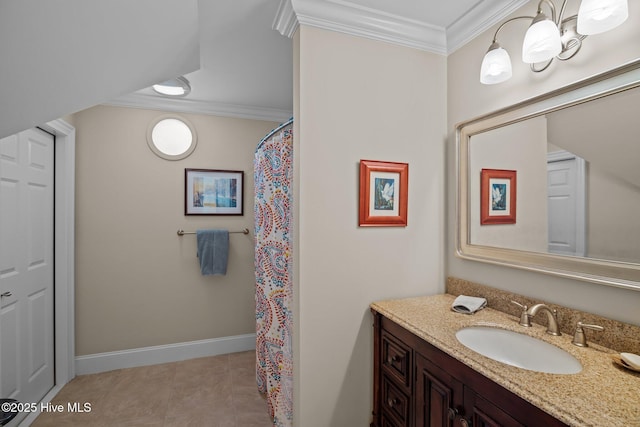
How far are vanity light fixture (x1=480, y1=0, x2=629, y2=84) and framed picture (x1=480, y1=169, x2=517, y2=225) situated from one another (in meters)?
0.48

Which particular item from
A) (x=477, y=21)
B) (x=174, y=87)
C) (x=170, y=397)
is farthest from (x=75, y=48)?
(x=170, y=397)

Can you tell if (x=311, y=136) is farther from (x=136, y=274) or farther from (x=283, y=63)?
(x=136, y=274)

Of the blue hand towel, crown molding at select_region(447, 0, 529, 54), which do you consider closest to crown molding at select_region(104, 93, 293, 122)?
the blue hand towel

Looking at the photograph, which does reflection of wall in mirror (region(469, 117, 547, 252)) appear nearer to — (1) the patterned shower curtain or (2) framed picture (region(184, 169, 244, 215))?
(1) the patterned shower curtain

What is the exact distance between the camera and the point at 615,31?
3.75 ft

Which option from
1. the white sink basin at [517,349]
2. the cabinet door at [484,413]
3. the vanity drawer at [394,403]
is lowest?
the vanity drawer at [394,403]

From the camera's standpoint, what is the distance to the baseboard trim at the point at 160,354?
2.66 metres

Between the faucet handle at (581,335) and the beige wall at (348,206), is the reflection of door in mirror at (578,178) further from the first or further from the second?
the beige wall at (348,206)

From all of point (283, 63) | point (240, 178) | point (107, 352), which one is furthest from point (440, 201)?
point (107, 352)

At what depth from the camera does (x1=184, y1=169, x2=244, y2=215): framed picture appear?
295cm

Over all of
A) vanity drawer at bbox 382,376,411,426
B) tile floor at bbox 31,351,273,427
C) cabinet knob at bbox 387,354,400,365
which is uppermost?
cabinet knob at bbox 387,354,400,365

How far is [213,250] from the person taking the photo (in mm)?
2914

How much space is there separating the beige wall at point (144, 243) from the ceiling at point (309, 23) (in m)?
0.84

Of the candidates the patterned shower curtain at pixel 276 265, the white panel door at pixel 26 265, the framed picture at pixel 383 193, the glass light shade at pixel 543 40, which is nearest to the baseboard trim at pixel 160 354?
the white panel door at pixel 26 265
